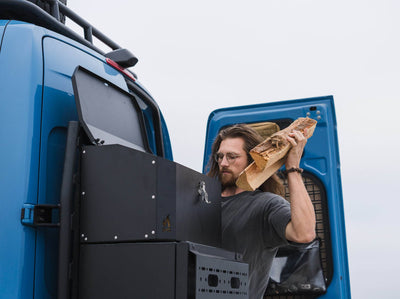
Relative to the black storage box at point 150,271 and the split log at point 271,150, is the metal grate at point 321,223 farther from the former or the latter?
the black storage box at point 150,271

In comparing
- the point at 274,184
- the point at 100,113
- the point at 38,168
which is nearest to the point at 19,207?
the point at 38,168

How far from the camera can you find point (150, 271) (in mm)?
1946

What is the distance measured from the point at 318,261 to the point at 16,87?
2462mm

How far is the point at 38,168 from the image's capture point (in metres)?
2.02

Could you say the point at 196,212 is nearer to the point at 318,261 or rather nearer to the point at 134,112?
the point at 134,112

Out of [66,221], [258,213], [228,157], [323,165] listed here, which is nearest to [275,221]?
[258,213]

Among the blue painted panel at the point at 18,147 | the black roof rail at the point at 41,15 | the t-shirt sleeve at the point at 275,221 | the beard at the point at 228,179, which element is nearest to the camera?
the blue painted panel at the point at 18,147

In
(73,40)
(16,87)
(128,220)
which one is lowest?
(128,220)

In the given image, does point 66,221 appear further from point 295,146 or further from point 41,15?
point 295,146

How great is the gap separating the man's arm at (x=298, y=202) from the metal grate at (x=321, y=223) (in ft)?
3.51

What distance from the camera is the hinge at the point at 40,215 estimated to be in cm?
192

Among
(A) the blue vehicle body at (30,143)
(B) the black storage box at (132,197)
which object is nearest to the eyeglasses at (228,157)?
(B) the black storage box at (132,197)

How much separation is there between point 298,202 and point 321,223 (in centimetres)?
120

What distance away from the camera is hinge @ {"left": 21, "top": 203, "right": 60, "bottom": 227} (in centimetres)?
192
